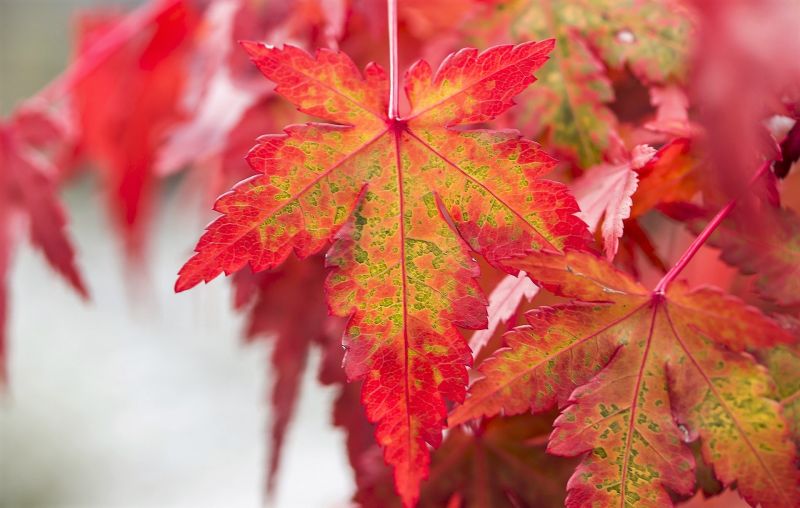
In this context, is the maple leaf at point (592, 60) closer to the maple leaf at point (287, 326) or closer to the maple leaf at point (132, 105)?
the maple leaf at point (287, 326)

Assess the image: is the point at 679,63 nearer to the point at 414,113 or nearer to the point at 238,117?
the point at 414,113

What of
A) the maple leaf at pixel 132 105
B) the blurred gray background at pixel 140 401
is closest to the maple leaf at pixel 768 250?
the maple leaf at pixel 132 105

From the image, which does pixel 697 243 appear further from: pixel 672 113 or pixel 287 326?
pixel 287 326

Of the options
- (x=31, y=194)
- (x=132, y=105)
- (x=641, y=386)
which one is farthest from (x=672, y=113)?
(x=132, y=105)

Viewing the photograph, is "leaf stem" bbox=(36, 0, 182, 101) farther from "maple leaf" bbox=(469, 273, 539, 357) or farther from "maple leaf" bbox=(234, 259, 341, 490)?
"maple leaf" bbox=(469, 273, 539, 357)

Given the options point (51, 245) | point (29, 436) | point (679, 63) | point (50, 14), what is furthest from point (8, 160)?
point (50, 14)
